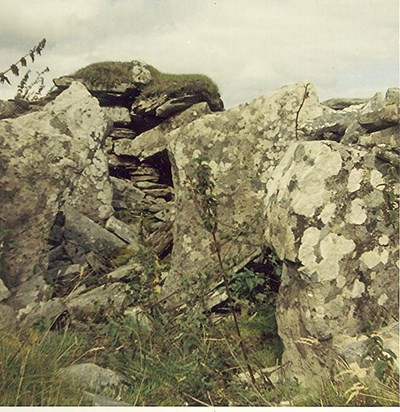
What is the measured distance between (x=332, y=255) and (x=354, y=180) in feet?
2.33

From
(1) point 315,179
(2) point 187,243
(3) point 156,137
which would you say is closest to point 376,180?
(1) point 315,179

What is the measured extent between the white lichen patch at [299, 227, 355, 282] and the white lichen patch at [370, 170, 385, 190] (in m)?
0.58

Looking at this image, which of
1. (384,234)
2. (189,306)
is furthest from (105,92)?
(384,234)

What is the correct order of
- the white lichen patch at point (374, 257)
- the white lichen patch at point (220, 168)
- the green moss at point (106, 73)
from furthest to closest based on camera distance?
the green moss at point (106, 73) → the white lichen patch at point (220, 168) → the white lichen patch at point (374, 257)

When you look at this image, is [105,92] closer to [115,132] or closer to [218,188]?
[115,132]

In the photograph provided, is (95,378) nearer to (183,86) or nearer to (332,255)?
(332,255)

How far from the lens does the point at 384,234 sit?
17.8 ft

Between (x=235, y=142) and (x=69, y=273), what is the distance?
104 inches

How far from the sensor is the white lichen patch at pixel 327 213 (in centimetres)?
537

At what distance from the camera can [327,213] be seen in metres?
5.39

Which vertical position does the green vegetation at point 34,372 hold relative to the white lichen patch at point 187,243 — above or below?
above

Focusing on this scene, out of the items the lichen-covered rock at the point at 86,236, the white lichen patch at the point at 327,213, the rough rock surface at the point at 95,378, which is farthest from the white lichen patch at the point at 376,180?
the lichen-covered rock at the point at 86,236

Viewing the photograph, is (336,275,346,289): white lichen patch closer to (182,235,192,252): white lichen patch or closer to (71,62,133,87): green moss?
(182,235,192,252): white lichen patch

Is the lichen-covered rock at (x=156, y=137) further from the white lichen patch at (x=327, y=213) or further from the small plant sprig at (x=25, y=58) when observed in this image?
the white lichen patch at (x=327, y=213)
